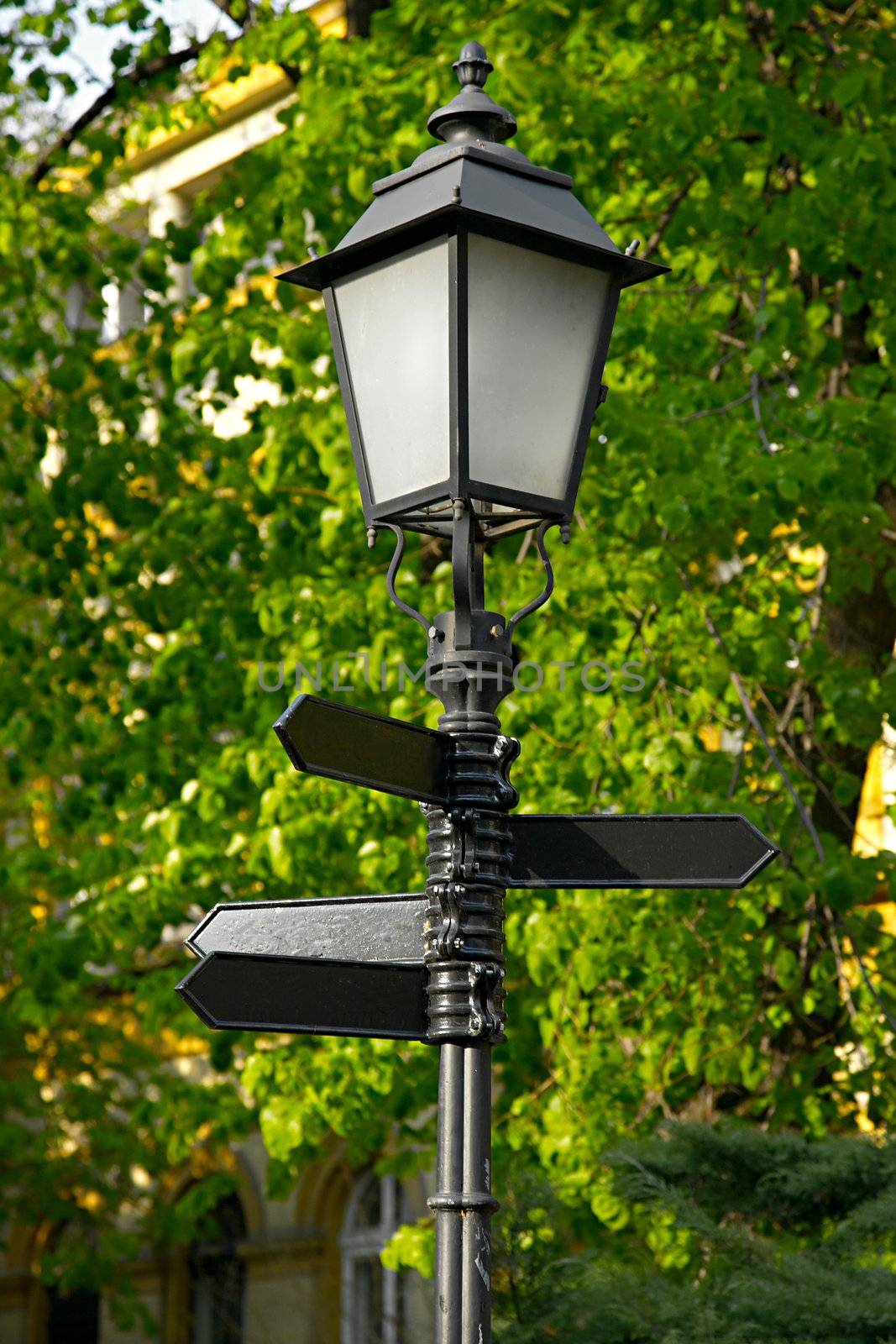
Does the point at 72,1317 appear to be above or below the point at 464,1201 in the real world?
above

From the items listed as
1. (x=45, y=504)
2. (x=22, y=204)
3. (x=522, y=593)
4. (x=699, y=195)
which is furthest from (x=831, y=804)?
(x=22, y=204)

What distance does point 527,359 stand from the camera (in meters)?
3.52

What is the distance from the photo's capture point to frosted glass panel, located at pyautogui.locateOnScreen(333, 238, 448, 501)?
11.4 ft

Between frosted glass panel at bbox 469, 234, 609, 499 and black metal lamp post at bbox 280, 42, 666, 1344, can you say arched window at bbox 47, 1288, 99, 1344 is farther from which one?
frosted glass panel at bbox 469, 234, 609, 499

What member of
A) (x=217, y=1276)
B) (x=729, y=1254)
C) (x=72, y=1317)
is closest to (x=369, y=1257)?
(x=217, y=1276)

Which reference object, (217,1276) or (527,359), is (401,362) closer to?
(527,359)

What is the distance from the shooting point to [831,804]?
910 cm

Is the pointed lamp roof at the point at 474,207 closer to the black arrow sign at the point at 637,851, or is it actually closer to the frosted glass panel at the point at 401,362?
the frosted glass panel at the point at 401,362

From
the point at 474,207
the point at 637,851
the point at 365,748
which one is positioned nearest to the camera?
the point at 365,748

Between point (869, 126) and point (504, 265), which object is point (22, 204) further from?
point (504, 265)

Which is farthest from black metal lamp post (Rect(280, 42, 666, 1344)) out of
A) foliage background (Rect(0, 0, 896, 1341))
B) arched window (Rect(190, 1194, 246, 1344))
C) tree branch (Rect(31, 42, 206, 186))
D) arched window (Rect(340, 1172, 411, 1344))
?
arched window (Rect(190, 1194, 246, 1344))

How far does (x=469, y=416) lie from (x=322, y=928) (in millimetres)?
981

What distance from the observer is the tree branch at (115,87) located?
12.2 metres

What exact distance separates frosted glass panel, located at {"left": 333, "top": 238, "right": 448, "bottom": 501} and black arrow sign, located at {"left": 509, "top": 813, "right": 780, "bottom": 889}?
0.67 m
